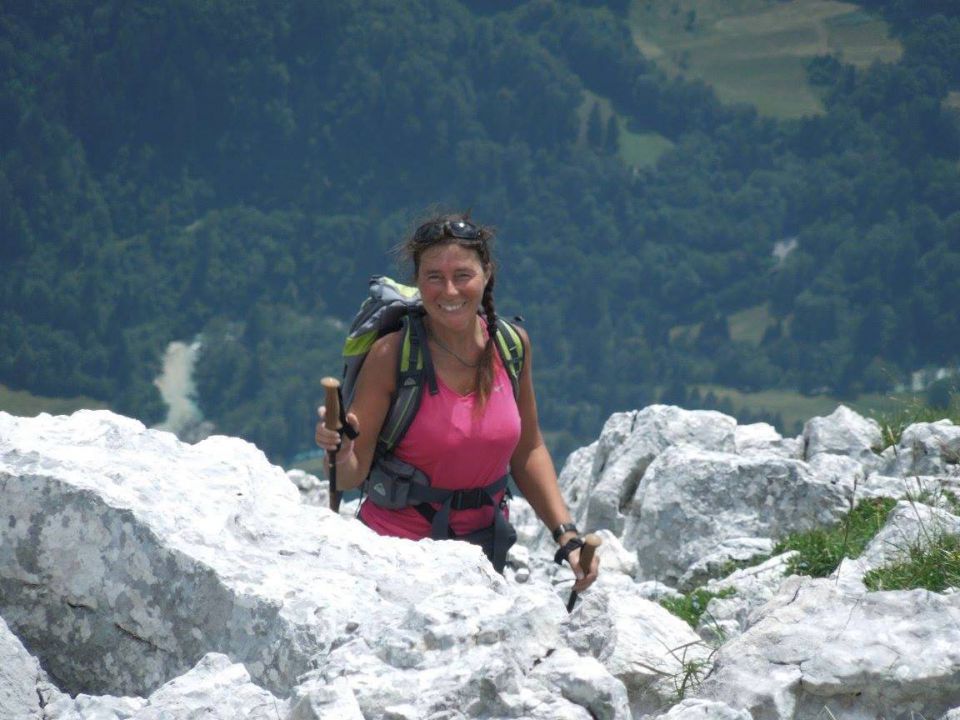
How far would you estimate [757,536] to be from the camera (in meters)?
9.80

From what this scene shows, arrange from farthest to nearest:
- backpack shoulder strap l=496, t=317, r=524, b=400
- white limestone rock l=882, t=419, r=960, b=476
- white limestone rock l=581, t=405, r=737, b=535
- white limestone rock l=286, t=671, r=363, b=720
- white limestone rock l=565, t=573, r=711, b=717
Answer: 1. white limestone rock l=581, t=405, r=737, b=535
2. white limestone rock l=882, t=419, r=960, b=476
3. backpack shoulder strap l=496, t=317, r=524, b=400
4. white limestone rock l=565, t=573, r=711, b=717
5. white limestone rock l=286, t=671, r=363, b=720

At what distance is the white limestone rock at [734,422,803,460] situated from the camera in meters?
12.2

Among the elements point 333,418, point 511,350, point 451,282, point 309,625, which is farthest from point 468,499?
point 309,625

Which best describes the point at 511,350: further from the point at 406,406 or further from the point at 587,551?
the point at 587,551

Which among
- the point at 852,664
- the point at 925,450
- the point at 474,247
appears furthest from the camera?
the point at 925,450

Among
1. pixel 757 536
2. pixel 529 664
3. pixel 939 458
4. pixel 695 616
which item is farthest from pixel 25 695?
pixel 939 458

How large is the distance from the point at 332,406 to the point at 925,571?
230cm

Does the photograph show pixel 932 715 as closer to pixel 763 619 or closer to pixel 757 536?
pixel 763 619

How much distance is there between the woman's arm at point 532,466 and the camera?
21.3 ft

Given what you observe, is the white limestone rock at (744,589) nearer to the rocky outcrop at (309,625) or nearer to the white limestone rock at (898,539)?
the white limestone rock at (898,539)

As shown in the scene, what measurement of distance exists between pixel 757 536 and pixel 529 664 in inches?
244

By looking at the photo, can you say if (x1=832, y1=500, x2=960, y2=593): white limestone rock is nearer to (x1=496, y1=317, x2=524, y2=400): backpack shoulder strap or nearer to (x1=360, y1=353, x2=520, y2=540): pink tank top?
(x1=360, y1=353, x2=520, y2=540): pink tank top

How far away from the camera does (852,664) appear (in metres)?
4.44

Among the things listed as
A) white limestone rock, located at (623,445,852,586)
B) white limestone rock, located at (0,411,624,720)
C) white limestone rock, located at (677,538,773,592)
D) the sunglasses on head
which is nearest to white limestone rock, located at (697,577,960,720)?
white limestone rock, located at (0,411,624,720)
